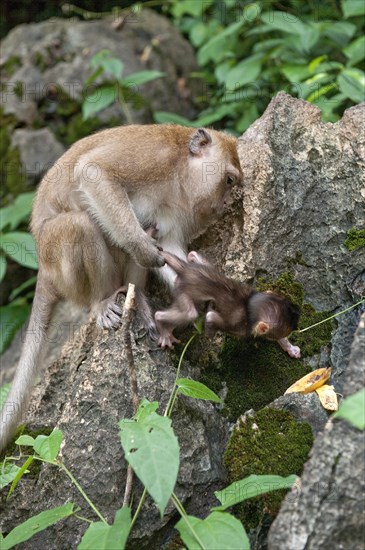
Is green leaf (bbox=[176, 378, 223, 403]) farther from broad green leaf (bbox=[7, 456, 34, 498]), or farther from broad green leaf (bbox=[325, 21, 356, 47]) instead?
broad green leaf (bbox=[325, 21, 356, 47])

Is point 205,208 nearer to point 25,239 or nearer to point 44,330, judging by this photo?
point 44,330

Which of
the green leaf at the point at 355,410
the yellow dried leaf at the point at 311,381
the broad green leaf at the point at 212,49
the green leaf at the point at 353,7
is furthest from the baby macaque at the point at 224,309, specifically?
the broad green leaf at the point at 212,49

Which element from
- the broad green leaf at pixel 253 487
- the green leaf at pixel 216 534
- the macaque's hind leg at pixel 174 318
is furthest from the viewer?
the macaque's hind leg at pixel 174 318

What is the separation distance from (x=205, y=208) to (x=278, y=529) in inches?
92.5

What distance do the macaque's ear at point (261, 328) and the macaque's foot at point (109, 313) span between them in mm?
769

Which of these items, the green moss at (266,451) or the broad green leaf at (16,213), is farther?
the broad green leaf at (16,213)

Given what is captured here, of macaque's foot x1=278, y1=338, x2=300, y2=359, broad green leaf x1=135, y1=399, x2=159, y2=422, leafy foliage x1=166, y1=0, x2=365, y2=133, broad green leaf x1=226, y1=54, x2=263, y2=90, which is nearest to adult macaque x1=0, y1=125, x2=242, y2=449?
macaque's foot x1=278, y1=338, x2=300, y2=359

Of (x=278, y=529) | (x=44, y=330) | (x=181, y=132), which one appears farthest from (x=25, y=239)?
(x=278, y=529)

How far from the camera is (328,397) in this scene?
399 cm

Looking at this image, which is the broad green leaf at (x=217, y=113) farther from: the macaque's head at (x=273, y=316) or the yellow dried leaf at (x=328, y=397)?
the yellow dried leaf at (x=328, y=397)

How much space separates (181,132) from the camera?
5.02 metres

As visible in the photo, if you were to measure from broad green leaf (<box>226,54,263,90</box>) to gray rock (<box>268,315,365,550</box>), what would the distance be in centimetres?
446

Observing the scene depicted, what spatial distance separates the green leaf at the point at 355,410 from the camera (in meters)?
2.61

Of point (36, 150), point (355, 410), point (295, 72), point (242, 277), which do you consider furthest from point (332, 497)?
point (36, 150)
